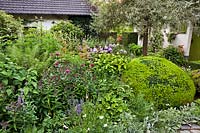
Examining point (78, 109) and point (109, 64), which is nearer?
point (78, 109)

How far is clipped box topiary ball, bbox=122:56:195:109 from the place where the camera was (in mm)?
5414

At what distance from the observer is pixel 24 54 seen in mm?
4883

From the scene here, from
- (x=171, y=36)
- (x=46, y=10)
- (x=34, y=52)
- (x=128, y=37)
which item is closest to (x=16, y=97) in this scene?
(x=34, y=52)

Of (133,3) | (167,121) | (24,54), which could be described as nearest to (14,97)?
(24,54)

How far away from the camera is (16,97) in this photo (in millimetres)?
3730

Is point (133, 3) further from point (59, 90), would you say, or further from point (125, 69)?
point (59, 90)

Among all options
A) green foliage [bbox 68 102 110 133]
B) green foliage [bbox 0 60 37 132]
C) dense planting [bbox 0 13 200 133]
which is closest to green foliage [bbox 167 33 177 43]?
dense planting [bbox 0 13 200 133]

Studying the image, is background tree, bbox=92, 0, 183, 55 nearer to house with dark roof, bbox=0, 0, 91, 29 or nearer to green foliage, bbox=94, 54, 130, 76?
green foliage, bbox=94, 54, 130, 76

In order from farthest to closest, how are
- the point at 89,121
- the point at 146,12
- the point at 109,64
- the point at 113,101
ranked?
the point at 146,12 → the point at 109,64 → the point at 113,101 → the point at 89,121

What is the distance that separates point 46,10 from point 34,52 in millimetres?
13962

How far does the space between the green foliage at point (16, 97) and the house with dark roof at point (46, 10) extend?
562 inches

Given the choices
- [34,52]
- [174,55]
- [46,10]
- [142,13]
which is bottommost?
[174,55]

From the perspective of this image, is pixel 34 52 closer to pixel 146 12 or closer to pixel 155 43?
pixel 146 12

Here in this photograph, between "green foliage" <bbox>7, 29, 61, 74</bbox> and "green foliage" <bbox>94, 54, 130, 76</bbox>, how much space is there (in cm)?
88
